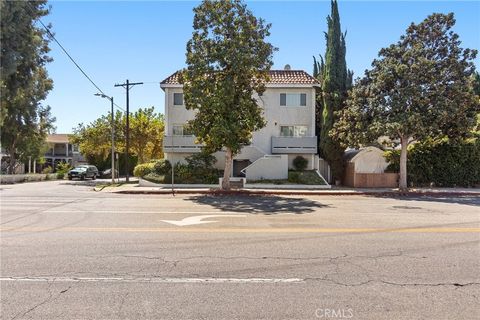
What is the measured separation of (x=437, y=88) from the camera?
23297mm

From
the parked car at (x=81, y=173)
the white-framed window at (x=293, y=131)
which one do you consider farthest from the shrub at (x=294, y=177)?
the parked car at (x=81, y=173)

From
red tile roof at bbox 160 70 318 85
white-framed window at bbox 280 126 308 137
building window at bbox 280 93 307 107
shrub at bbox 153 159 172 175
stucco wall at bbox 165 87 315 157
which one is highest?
red tile roof at bbox 160 70 318 85

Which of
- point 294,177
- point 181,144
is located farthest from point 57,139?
point 294,177

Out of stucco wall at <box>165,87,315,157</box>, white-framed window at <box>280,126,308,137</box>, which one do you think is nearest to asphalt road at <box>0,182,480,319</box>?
stucco wall at <box>165,87,315,157</box>

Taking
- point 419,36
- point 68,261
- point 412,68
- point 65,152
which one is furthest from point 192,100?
point 65,152

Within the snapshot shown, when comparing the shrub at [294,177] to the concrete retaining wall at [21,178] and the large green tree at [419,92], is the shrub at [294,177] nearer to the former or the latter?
the large green tree at [419,92]

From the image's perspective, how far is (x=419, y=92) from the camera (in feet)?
75.6

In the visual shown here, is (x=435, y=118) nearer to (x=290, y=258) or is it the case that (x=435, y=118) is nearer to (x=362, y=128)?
(x=362, y=128)

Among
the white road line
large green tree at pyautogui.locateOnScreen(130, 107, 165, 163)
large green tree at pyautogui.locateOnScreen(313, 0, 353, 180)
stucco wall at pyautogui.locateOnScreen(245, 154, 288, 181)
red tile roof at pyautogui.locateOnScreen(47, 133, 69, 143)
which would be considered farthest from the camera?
red tile roof at pyautogui.locateOnScreen(47, 133, 69, 143)

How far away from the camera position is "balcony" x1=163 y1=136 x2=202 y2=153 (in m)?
31.5

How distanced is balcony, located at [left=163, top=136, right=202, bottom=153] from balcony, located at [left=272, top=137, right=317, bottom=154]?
20.3ft

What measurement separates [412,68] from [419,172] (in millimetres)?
8397

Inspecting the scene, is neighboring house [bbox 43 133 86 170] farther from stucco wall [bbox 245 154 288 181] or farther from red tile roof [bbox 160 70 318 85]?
stucco wall [bbox 245 154 288 181]

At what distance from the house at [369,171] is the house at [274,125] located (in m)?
3.39
